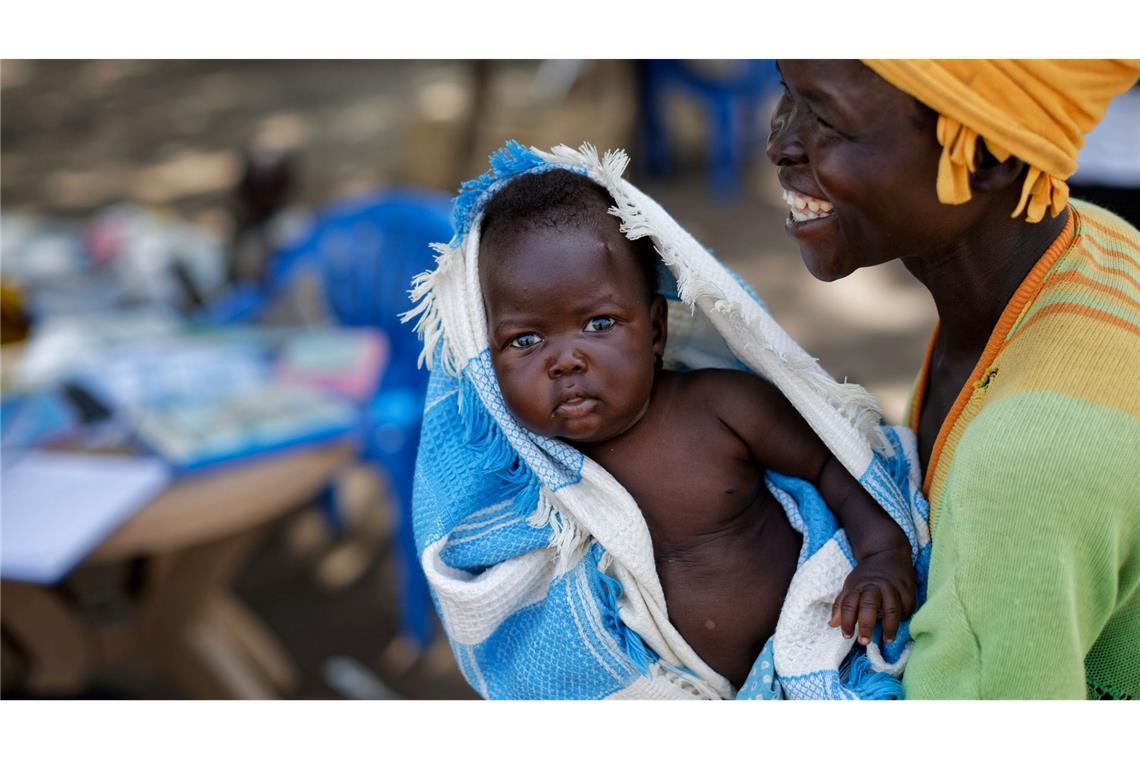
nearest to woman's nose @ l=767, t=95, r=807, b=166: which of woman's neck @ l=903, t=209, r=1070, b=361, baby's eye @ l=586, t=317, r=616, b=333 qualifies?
woman's neck @ l=903, t=209, r=1070, b=361

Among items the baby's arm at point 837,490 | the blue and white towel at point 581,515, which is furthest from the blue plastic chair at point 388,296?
the baby's arm at point 837,490

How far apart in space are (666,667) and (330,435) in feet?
5.51

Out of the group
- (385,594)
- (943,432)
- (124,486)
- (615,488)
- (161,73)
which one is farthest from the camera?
(161,73)

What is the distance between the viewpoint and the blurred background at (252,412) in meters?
2.70

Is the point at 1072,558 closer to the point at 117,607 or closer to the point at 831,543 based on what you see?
the point at 831,543

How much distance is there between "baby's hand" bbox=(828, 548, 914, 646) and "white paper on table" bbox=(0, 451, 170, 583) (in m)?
1.83

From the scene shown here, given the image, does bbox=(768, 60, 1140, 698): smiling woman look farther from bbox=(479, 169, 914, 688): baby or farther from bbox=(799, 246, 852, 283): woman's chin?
bbox=(479, 169, 914, 688): baby

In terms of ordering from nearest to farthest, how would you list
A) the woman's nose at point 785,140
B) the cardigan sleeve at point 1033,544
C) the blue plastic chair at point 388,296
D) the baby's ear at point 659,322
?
the cardigan sleeve at point 1033,544 → the woman's nose at point 785,140 → the baby's ear at point 659,322 → the blue plastic chair at point 388,296

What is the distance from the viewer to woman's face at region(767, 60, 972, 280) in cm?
111

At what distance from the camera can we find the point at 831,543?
4.47ft

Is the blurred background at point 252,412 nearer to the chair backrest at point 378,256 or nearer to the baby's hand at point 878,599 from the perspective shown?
the chair backrest at point 378,256

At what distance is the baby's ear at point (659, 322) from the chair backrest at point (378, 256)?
199 centimetres

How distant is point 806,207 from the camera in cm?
124
